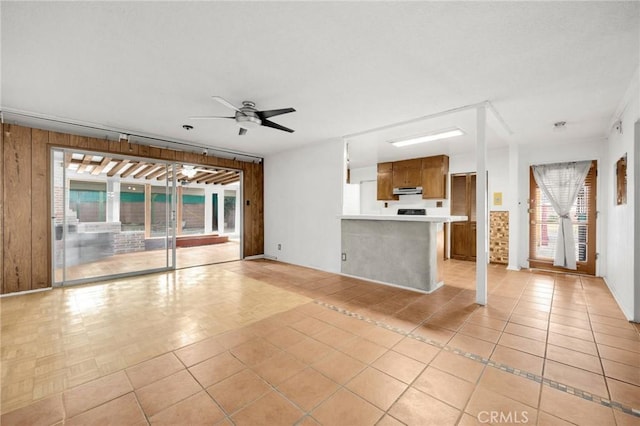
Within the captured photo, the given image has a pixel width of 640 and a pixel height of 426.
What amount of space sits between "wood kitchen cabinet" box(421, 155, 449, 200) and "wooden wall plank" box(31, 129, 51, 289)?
7575mm

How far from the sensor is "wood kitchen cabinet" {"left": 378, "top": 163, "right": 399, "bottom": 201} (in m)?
7.57

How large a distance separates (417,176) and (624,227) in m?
3.98

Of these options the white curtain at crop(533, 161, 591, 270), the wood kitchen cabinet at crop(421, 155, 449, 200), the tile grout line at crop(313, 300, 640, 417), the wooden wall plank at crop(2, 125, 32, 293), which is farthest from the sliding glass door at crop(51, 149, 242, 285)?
the white curtain at crop(533, 161, 591, 270)

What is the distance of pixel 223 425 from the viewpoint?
1.54 metres

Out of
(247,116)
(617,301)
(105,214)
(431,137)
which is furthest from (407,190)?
(105,214)

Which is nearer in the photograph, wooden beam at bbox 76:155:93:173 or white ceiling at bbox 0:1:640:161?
white ceiling at bbox 0:1:640:161

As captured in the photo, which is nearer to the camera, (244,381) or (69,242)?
(244,381)

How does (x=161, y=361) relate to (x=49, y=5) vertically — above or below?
below

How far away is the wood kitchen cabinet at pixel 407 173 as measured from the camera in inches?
275

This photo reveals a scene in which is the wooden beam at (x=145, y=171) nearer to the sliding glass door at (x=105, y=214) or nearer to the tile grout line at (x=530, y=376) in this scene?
the sliding glass door at (x=105, y=214)

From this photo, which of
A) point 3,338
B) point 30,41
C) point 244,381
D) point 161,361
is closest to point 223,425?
point 244,381

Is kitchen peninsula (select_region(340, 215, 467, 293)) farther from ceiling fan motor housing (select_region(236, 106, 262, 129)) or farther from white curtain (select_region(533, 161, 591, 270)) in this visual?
white curtain (select_region(533, 161, 591, 270))

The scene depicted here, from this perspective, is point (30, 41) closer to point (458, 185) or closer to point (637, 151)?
point (637, 151)

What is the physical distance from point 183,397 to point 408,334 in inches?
79.8
